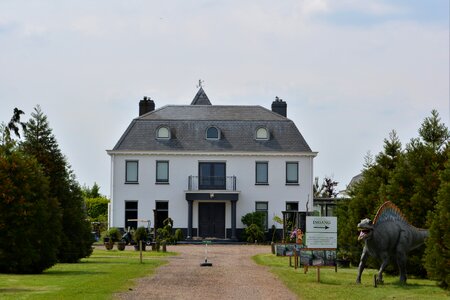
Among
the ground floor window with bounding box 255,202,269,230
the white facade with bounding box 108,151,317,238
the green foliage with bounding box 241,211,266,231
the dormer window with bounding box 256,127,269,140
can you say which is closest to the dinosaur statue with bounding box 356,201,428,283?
the green foliage with bounding box 241,211,266,231

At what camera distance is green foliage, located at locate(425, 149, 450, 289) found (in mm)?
21031

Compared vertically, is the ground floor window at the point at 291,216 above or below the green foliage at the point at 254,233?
above

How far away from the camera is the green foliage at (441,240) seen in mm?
21031

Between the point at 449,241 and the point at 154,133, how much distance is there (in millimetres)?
45204

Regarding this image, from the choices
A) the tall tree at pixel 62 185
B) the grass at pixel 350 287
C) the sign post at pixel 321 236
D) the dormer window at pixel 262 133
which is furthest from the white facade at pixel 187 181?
the sign post at pixel 321 236

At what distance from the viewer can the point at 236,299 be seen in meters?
19.5

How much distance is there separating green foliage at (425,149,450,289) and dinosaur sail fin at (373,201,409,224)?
2.57 metres

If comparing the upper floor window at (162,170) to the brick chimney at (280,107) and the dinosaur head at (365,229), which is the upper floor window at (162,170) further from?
the dinosaur head at (365,229)

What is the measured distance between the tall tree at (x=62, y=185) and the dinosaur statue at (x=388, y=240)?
1203 cm

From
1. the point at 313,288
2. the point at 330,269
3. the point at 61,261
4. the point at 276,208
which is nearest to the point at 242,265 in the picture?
the point at 330,269

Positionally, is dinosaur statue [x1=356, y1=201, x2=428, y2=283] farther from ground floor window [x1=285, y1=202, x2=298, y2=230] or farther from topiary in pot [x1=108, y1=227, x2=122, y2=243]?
topiary in pot [x1=108, y1=227, x2=122, y2=243]

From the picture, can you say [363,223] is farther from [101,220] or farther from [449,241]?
[101,220]

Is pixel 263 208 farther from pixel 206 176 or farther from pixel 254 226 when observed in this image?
pixel 206 176

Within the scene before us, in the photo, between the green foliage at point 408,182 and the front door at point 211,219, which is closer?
the green foliage at point 408,182
